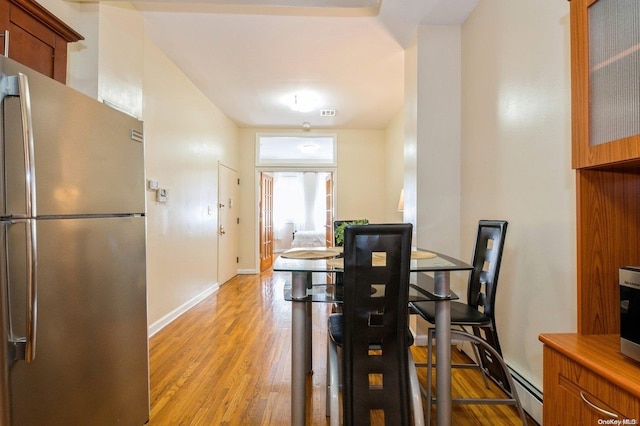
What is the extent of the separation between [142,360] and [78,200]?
0.97 meters

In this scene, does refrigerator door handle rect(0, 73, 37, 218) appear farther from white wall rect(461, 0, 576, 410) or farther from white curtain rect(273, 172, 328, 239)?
white curtain rect(273, 172, 328, 239)

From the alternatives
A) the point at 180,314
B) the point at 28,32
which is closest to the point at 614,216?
the point at 28,32

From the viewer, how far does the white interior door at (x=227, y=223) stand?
498 cm

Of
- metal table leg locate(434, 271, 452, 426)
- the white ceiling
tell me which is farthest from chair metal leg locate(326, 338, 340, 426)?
the white ceiling

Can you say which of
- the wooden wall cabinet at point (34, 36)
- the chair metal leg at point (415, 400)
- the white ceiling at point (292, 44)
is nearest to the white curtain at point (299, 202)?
the white ceiling at point (292, 44)

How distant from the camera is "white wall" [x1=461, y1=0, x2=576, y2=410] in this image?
1578mm

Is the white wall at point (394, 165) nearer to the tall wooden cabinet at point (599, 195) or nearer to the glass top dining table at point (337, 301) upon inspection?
the glass top dining table at point (337, 301)

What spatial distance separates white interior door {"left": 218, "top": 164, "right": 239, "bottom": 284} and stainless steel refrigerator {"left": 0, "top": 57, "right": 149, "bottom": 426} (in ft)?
10.9

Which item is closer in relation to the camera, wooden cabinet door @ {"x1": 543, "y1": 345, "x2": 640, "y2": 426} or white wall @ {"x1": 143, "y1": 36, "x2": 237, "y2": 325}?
wooden cabinet door @ {"x1": 543, "y1": 345, "x2": 640, "y2": 426}

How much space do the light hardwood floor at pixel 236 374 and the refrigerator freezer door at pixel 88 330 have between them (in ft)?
1.10

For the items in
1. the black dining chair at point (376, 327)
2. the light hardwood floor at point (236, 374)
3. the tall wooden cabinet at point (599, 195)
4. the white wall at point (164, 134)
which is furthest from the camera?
the white wall at point (164, 134)

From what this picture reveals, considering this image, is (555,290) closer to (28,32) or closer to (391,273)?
(391,273)

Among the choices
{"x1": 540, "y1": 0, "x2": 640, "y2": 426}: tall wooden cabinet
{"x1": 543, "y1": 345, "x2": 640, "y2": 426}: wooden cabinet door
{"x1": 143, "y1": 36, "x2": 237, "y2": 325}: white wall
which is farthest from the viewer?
{"x1": 143, "y1": 36, "x2": 237, "y2": 325}: white wall

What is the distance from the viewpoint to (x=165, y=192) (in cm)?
317
